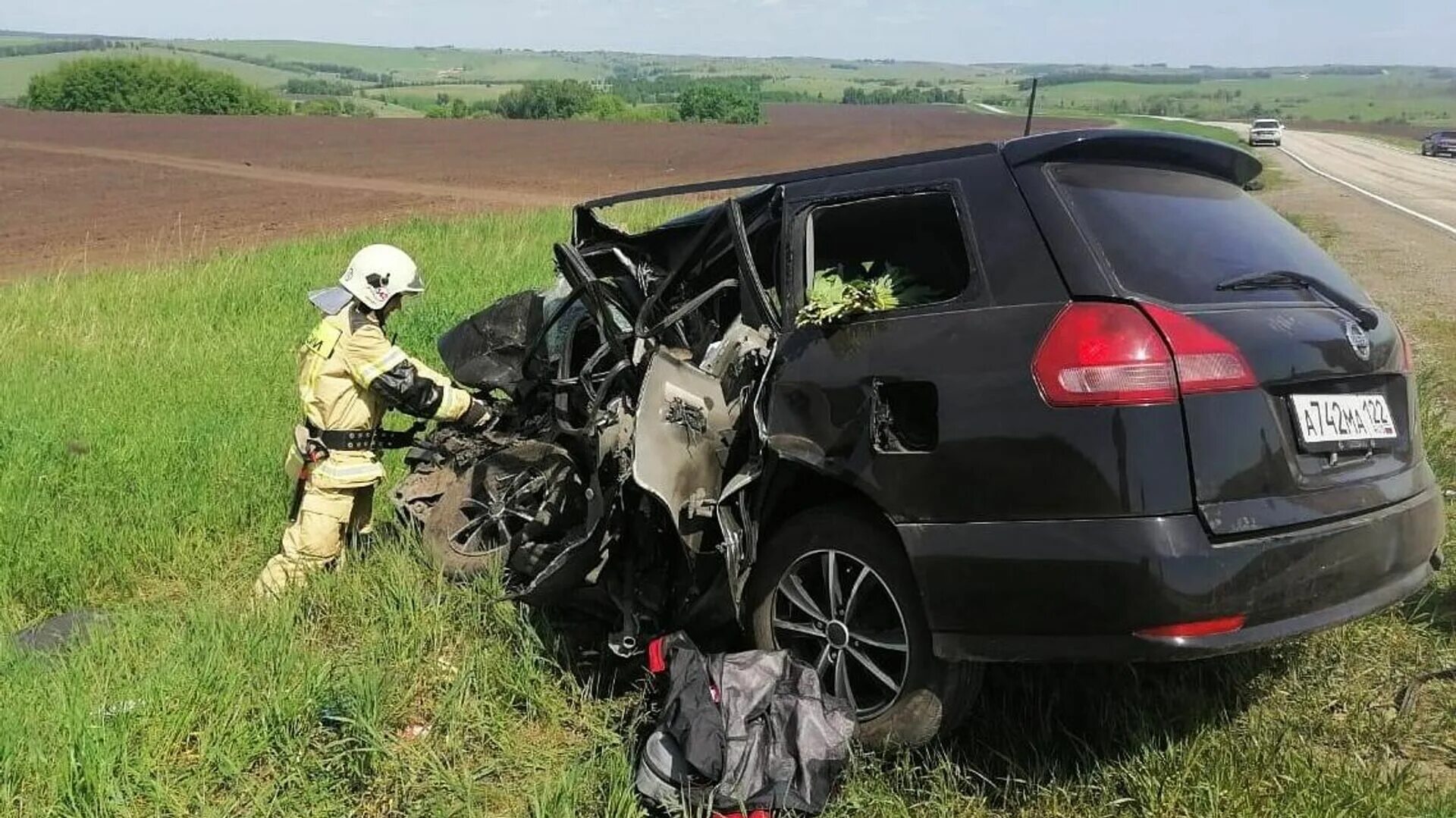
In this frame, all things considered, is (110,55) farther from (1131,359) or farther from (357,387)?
(1131,359)

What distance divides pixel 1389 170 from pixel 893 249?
41233 mm

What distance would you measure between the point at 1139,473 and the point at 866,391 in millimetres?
745

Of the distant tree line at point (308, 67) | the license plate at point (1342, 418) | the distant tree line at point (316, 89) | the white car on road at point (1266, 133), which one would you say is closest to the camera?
the license plate at point (1342, 418)

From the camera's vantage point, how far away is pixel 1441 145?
4741 centimetres

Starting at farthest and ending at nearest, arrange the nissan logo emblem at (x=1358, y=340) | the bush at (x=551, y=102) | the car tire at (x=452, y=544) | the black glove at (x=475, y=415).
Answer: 1. the bush at (x=551, y=102)
2. the black glove at (x=475, y=415)
3. the car tire at (x=452, y=544)
4. the nissan logo emblem at (x=1358, y=340)

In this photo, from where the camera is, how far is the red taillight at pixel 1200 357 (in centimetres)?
261

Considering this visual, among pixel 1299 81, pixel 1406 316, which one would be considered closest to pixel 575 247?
pixel 1406 316

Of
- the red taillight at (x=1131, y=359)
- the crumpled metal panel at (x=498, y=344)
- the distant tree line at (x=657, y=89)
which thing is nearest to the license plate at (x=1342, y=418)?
the red taillight at (x=1131, y=359)

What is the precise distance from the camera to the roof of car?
302cm

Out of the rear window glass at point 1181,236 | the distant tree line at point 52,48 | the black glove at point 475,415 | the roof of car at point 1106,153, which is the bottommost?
the black glove at point 475,415

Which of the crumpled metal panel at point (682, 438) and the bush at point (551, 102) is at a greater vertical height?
the crumpled metal panel at point (682, 438)

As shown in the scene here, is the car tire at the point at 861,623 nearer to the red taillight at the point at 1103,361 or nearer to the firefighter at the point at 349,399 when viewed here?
the red taillight at the point at 1103,361

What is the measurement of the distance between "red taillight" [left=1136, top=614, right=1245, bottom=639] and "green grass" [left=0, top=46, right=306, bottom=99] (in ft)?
303

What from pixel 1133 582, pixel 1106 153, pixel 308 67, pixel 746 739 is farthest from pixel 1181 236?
pixel 308 67
